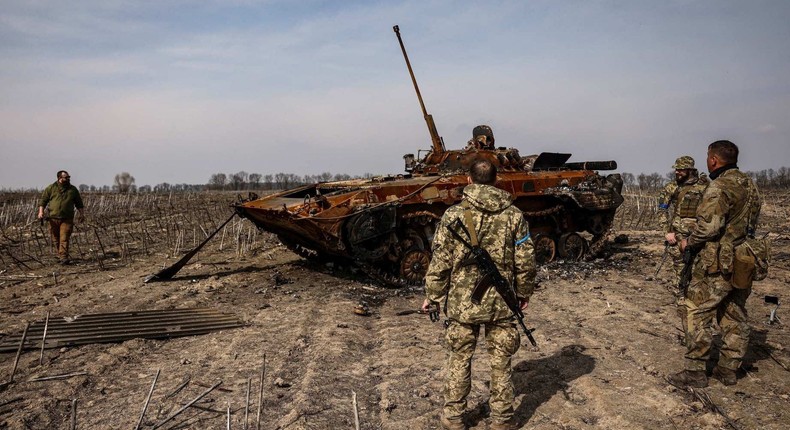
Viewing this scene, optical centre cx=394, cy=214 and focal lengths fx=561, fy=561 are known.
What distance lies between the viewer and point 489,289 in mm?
3777

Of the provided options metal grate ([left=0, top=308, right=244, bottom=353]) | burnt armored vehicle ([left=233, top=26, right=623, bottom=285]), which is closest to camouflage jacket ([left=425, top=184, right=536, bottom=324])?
metal grate ([left=0, top=308, right=244, bottom=353])

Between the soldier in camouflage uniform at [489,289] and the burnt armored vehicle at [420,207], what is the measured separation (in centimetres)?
383

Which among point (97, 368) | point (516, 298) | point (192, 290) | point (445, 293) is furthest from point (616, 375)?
point (192, 290)

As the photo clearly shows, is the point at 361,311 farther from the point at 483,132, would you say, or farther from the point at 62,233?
the point at 62,233

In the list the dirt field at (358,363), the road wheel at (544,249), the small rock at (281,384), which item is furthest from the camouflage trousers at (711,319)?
the road wheel at (544,249)

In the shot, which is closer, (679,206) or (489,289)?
(489,289)

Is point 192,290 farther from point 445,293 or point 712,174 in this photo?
point 712,174

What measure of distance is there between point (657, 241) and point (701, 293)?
10036 mm

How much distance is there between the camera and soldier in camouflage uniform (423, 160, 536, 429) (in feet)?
12.4

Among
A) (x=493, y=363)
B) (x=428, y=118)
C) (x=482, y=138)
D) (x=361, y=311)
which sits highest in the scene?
(x=428, y=118)

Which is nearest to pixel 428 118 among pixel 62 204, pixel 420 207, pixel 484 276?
pixel 420 207

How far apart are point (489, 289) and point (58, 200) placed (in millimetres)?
9796

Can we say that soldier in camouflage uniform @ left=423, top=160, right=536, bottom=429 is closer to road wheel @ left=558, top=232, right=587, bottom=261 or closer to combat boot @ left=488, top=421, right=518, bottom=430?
combat boot @ left=488, top=421, right=518, bottom=430

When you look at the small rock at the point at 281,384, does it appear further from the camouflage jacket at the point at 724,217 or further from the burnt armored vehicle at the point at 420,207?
the burnt armored vehicle at the point at 420,207
